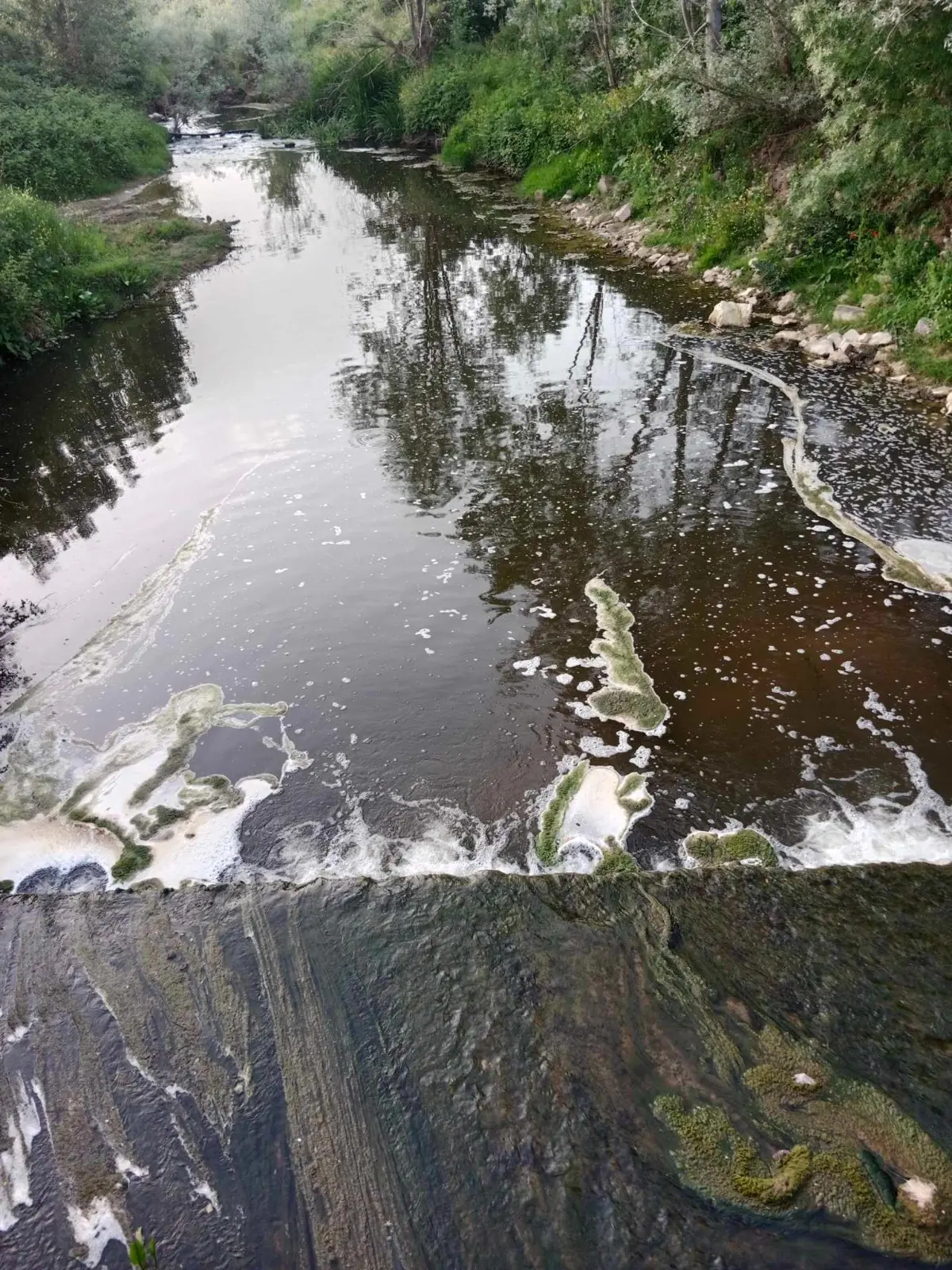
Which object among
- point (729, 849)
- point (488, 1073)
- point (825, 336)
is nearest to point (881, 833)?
point (729, 849)

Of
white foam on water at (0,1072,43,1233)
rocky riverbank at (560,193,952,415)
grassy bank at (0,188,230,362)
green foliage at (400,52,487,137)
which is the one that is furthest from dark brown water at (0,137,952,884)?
green foliage at (400,52,487,137)

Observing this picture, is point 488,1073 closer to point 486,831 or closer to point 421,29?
point 486,831

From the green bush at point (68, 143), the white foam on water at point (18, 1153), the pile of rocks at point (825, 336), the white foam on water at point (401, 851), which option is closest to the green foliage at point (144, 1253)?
the white foam on water at point (18, 1153)

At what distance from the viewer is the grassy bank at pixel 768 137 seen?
30.7ft

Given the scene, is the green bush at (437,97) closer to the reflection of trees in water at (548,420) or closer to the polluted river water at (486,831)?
the reflection of trees in water at (548,420)

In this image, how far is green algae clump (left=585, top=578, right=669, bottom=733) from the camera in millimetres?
5410

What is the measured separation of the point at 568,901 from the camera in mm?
4035

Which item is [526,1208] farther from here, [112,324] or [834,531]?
[112,324]

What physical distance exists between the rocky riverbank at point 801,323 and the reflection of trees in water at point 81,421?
843cm

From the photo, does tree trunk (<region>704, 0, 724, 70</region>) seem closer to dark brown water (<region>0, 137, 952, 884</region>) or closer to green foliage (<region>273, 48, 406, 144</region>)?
dark brown water (<region>0, 137, 952, 884</region>)

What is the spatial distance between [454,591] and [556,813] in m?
2.65

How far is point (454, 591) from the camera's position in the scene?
270 inches

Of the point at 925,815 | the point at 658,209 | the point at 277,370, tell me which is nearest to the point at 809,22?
the point at 658,209

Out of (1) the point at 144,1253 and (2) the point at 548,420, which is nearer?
(1) the point at 144,1253
